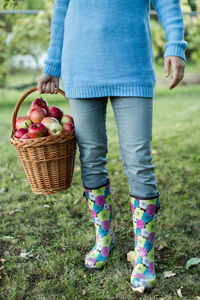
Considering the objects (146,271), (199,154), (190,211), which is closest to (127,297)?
(146,271)

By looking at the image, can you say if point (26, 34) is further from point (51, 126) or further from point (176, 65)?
point (176, 65)

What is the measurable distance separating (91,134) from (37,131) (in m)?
0.27

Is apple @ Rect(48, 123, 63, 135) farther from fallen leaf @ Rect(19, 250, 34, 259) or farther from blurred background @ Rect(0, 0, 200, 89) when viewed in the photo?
blurred background @ Rect(0, 0, 200, 89)

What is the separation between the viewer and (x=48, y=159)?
173 cm

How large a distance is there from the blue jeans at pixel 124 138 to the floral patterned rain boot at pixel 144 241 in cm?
5

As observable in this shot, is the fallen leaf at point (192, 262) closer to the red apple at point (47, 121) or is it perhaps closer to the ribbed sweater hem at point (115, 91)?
the ribbed sweater hem at point (115, 91)

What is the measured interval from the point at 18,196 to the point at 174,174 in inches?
56.9

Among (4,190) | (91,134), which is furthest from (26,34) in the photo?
(91,134)

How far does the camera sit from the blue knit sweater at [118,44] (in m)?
1.55

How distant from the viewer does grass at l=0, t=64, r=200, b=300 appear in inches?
67.0

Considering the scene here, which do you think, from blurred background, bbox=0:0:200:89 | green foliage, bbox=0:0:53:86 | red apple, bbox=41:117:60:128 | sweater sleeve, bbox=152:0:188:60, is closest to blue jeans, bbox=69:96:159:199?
red apple, bbox=41:117:60:128

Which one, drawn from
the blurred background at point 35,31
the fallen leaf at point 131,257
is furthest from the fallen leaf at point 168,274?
the blurred background at point 35,31

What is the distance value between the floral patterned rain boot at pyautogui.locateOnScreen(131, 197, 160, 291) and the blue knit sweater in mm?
546

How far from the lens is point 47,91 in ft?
6.14
